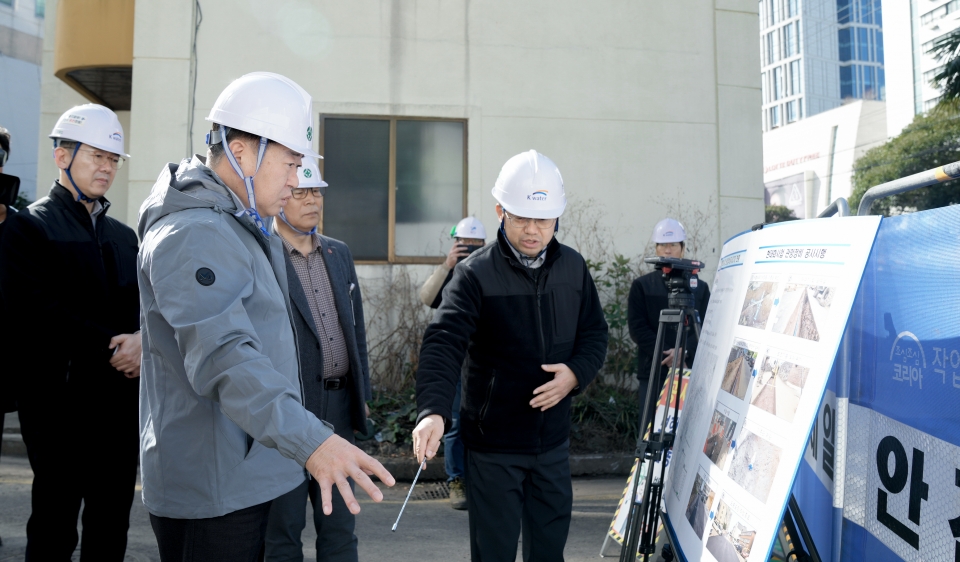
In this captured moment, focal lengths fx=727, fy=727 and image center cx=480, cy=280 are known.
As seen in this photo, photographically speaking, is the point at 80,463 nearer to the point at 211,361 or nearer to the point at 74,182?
the point at 74,182

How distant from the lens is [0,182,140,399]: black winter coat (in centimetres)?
328

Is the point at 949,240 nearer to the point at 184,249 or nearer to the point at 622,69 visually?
the point at 184,249

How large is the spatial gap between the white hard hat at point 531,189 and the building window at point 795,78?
106 m

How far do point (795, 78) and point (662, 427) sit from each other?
352 feet

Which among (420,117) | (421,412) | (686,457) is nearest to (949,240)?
(686,457)

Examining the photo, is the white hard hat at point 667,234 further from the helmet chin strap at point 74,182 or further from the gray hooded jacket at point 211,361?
the gray hooded jacket at point 211,361

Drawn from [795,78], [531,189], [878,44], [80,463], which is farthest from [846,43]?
[80,463]

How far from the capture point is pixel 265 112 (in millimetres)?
2168

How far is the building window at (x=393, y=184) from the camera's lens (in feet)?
28.0

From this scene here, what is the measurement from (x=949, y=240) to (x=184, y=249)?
6.39 feet

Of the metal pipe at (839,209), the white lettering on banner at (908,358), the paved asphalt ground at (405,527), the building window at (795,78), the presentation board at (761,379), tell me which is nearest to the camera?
the presentation board at (761,379)

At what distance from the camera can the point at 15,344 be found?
11.7 ft

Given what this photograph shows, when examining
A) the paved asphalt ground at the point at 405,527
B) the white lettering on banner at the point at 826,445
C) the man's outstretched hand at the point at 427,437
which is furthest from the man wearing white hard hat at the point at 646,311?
the man's outstretched hand at the point at 427,437

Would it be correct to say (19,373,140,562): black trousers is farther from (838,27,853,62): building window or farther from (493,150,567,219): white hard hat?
(838,27,853,62): building window
